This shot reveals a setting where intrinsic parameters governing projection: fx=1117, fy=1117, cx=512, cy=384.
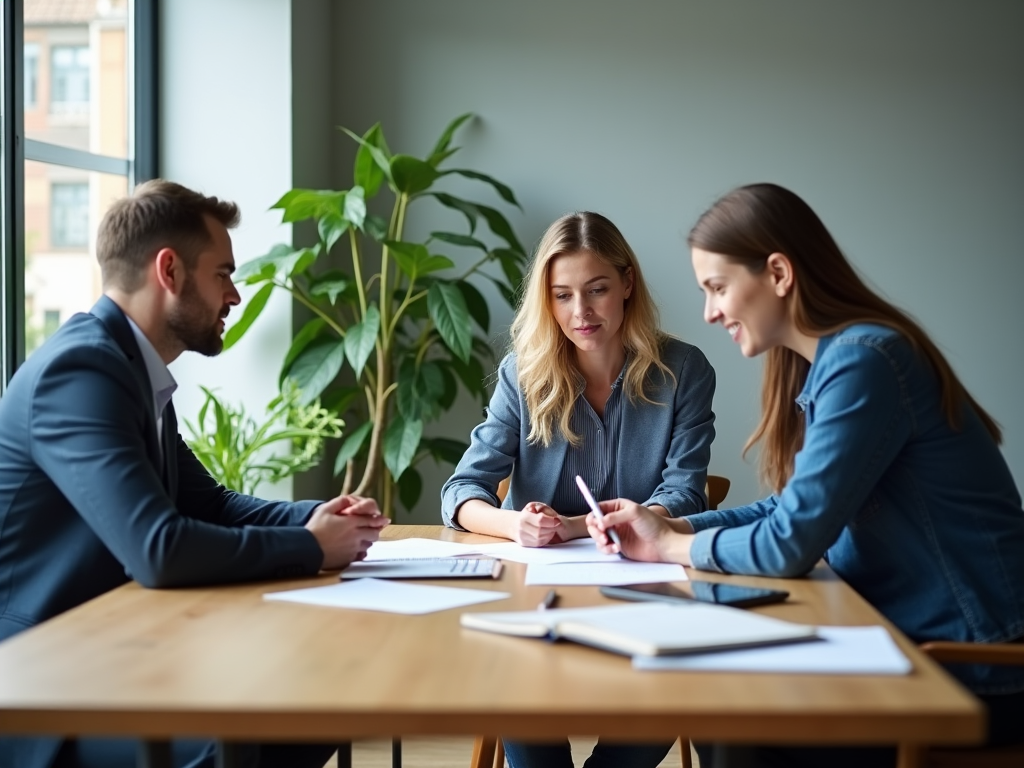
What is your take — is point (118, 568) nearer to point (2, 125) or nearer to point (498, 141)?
point (2, 125)

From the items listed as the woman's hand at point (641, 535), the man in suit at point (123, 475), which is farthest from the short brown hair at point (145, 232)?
the woman's hand at point (641, 535)

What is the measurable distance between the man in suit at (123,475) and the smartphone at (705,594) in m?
0.44

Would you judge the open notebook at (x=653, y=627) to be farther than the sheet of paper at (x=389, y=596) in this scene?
No

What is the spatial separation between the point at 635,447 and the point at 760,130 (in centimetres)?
225

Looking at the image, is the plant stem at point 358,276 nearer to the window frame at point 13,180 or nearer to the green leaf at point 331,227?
the green leaf at point 331,227

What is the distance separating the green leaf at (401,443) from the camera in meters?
3.54

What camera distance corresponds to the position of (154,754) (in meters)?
1.15

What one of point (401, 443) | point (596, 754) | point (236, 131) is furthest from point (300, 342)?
point (596, 754)

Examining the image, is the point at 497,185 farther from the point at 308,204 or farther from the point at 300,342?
the point at 300,342

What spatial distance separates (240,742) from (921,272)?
11.3 feet

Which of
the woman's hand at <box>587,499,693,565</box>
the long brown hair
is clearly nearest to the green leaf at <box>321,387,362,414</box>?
the woman's hand at <box>587,499,693,565</box>

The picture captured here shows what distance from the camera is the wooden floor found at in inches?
119

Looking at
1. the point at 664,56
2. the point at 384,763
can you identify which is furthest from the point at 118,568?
the point at 664,56

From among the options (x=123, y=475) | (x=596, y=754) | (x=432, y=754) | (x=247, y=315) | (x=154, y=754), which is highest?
(x=247, y=315)
